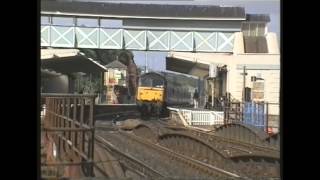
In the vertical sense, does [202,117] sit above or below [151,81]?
below

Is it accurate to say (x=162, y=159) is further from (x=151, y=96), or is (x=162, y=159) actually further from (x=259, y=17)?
(x=151, y=96)

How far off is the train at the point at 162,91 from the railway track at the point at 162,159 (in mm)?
1247

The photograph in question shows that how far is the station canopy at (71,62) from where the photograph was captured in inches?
312

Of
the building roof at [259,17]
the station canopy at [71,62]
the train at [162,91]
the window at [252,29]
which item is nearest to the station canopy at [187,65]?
the train at [162,91]

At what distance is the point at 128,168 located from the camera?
23.5ft

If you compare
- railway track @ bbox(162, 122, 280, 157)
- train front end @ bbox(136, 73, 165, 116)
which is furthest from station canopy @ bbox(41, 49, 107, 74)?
railway track @ bbox(162, 122, 280, 157)

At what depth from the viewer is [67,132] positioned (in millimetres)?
5992

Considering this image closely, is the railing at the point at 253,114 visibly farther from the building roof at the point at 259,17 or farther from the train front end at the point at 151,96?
the train front end at the point at 151,96

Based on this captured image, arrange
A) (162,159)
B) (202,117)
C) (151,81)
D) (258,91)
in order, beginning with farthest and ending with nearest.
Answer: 1. (151,81)
2. (258,91)
3. (202,117)
4. (162,159)

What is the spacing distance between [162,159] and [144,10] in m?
2.73

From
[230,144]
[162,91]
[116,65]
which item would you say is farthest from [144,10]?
[162,91]
